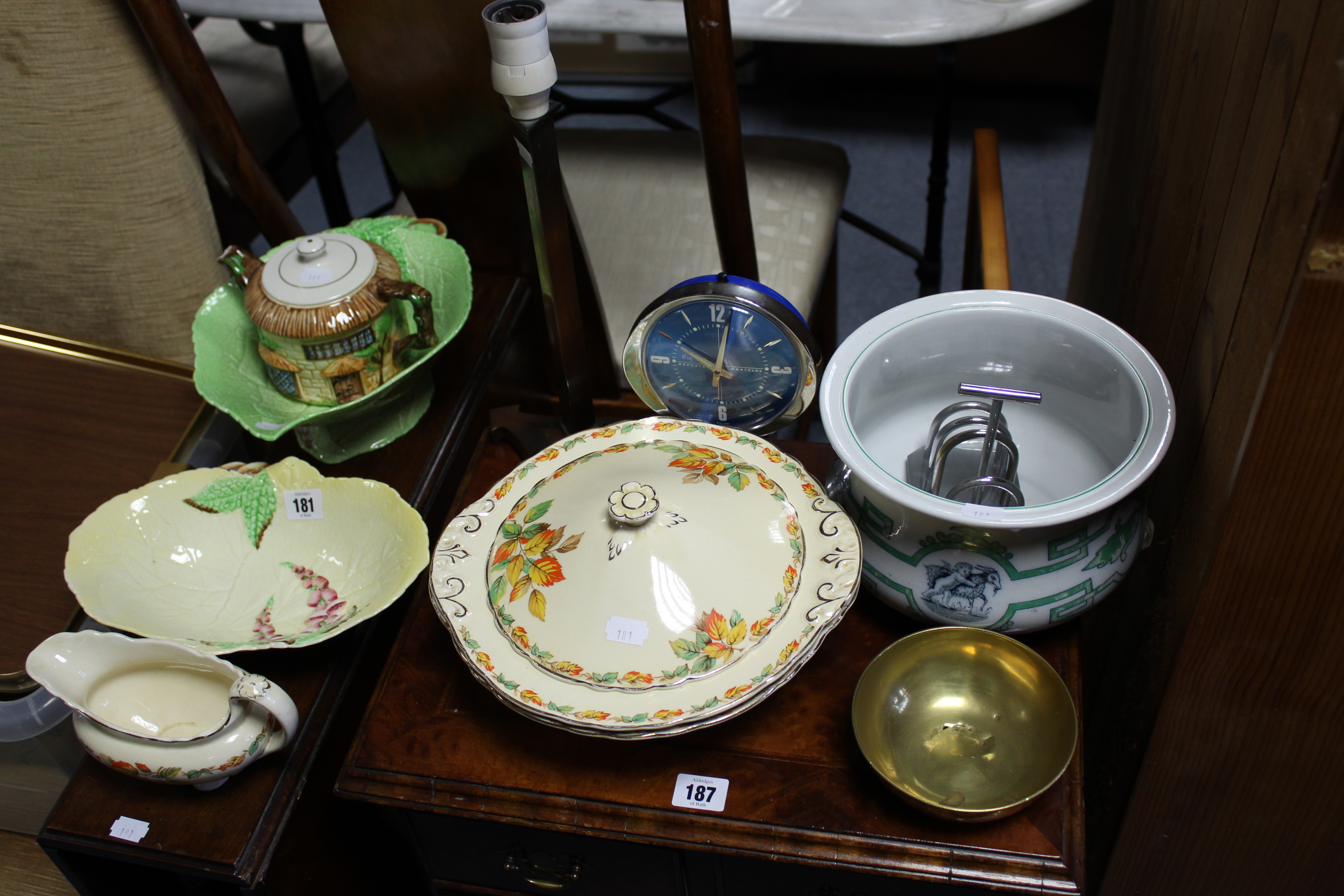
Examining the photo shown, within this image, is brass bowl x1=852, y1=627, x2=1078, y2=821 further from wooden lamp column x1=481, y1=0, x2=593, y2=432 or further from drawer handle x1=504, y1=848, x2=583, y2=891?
wooden lamp column x1=481, y1=0, x2=593, y2=432

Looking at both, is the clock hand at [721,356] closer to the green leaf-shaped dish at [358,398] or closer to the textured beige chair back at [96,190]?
the green leaf-shaped dish at [358,398]

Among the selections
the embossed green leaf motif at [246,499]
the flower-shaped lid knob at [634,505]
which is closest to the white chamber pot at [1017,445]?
the flower-shaped lid knob at [634,505]

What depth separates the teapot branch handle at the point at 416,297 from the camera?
88cm

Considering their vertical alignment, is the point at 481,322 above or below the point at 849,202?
above

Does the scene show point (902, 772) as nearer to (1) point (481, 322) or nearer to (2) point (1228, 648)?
(2) point (1228, 648)

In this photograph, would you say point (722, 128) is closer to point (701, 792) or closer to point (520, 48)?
point (520, 48)

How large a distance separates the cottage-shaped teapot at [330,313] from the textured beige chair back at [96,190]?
0.24 m

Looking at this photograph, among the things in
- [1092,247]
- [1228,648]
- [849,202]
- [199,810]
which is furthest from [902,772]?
[849,202]

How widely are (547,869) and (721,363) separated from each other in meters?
0.40

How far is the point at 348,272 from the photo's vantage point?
2.87 ft

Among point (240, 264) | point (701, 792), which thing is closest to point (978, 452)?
point (701, 792)

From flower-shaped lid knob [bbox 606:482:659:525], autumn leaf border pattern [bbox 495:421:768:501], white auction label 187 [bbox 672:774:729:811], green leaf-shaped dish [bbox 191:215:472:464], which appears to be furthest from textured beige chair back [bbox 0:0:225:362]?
white auction label 187 [bbox 672:774:729:811]

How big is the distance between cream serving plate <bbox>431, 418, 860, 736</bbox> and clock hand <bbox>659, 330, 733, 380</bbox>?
0.07 meters

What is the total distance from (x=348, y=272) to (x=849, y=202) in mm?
1421
